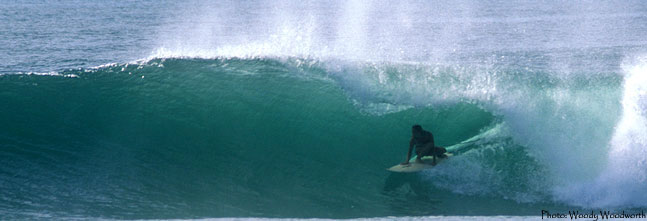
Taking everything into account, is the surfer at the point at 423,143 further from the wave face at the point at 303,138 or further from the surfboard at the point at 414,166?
the wave face at the point at 303,138

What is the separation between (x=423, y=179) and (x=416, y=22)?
61.4 feet

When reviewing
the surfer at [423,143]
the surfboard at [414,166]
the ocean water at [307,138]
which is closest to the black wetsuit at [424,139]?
the surfer at [423,143]

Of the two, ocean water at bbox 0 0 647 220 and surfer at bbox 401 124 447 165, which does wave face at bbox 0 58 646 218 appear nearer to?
ocean water at bbox 0 0 647 220

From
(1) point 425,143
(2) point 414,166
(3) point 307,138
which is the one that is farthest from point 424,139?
(3) point 307,138

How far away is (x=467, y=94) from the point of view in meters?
10.1

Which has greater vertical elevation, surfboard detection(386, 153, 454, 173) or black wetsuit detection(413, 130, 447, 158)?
black wetsuit detection(413, 130, 447, 158)

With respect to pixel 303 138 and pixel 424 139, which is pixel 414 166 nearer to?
pixel 424 139

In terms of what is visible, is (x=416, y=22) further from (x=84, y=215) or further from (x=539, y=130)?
(x=84, y=215)

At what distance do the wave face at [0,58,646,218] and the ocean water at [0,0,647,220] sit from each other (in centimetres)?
3

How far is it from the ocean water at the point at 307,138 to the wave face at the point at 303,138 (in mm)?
28

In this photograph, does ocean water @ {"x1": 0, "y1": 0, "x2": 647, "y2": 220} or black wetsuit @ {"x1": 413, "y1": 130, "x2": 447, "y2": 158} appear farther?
black wetsuit @ {"x1": 413, "y1": 130, "x2": 447, "y2": 158}

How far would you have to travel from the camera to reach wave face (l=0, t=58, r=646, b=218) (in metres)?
7.86

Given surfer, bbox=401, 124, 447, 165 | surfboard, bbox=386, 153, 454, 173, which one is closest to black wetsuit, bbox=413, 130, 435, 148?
surfer, bbox=401, 124, 447, 165

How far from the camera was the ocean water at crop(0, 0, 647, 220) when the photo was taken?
7.80 meters
